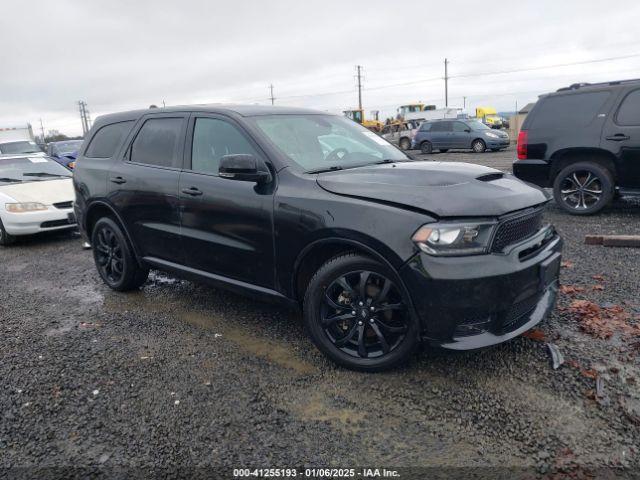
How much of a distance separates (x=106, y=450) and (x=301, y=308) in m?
1.48

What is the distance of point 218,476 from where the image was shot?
2.38 meters

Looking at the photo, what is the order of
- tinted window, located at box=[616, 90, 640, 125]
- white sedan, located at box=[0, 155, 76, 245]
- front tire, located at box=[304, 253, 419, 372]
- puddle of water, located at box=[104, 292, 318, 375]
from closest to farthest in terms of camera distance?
front tire, located at box=[304, 253, 419, 372], puddle of water, located at box=[104, 292, 318, 375], tinted window, located at box=[616, 90, 640, 125], white sedan, located at box=[0, 155, 76, 245]

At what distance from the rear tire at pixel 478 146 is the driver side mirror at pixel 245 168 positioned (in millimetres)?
21064

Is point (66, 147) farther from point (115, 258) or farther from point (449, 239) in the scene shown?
point (449, 239)

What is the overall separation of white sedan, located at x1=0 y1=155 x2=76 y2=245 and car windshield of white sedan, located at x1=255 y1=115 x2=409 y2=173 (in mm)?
4854

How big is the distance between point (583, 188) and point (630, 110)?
1.24 meters

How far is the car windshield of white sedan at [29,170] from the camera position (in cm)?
861

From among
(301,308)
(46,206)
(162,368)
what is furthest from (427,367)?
(46,206)

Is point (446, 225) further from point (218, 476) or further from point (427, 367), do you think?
point (218, 476)

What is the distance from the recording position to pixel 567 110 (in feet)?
24.8

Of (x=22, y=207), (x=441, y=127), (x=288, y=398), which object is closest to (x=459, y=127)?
(x=441, y=127)

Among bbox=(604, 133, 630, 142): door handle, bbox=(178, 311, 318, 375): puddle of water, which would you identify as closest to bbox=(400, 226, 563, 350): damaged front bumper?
bbox=(178, 311, 318, 375): puddle of water

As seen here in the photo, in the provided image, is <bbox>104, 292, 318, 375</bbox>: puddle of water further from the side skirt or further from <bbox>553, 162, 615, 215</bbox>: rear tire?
<bbox>553, 162, 615, 215</bbox>: rear tire

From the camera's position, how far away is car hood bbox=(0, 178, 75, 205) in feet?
26.2
